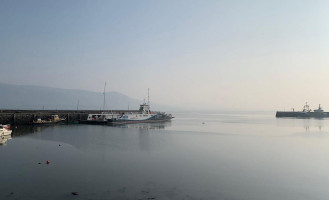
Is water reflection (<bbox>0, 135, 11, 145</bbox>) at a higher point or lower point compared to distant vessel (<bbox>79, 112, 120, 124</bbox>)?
lower

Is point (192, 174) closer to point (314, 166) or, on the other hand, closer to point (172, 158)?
point (172, 158)

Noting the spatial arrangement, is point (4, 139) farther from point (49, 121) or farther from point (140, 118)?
point (140, 118)

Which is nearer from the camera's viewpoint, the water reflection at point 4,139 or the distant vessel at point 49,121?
the water reflection at point 4,139

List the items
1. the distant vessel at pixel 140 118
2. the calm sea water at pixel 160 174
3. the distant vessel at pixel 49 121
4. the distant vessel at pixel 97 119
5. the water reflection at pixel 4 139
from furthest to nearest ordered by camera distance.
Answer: the distant vessel at pixel 140 118 → the distant vessel at pixel 97 119 → the distant vessel at pixel 49 121 → the water reflection at pixel 4 139 → the calm sea water at pixel 160 174

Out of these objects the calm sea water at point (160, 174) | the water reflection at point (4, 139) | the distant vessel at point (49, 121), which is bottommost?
the calm sea water at point (160, 174)

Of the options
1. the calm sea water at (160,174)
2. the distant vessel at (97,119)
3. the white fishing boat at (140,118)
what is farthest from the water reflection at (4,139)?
the white fishing boat at (140,118)

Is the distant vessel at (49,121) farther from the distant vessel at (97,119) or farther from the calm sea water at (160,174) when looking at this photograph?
the calm sea water at (160,174)

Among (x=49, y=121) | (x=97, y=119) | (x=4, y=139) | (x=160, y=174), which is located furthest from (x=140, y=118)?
(x=160, y=174)

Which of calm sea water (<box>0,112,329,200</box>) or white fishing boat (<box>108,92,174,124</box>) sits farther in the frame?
white fishing boat (<box>108,92,174,124</box>)

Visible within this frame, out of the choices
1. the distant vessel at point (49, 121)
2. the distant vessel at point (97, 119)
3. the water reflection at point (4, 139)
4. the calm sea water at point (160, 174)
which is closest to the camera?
the calm sea water at point (160, 174)

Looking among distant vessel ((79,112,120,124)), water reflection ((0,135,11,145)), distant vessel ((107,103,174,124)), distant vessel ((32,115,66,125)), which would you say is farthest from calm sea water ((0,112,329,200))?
distant vessel ((107,103,174,124))

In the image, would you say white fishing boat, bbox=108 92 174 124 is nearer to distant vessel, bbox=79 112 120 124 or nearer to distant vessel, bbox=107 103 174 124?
distant vessel, bbox=107 103 174 124

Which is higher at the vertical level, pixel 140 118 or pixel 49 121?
pixel 140 118

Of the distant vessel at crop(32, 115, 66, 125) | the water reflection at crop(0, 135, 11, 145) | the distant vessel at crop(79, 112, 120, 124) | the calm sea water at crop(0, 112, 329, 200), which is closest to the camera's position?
the calm sea water at crop(0, 112, 329, 200)
